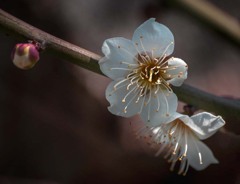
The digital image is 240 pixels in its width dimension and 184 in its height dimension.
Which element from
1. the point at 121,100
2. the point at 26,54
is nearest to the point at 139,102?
the point at 121,100

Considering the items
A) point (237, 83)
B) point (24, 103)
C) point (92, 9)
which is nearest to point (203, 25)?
point (237, 83)

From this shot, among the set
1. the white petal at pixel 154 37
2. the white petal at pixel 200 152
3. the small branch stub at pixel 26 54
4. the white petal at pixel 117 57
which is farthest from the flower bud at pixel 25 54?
the white petal at pixel 200 152

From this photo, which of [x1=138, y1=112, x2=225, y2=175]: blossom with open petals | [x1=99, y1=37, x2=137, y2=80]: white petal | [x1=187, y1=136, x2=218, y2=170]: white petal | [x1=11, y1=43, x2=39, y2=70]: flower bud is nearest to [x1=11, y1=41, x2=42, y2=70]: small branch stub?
[x1=11, y1=43, x2=39, y2=70]: flower bud

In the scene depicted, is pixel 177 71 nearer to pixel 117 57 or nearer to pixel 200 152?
pixel 117 57

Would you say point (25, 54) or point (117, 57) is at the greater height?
point (117, 57)

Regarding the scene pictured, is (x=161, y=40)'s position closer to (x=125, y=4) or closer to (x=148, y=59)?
(x=148, y=59)

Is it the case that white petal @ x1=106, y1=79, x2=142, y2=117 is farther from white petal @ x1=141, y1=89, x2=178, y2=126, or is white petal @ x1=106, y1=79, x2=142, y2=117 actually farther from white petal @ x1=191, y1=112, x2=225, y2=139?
white petal @ x1=191, y1=112, x2=225, y2=139

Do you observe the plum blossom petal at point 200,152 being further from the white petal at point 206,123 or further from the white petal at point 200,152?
the white petal at point 206,123
